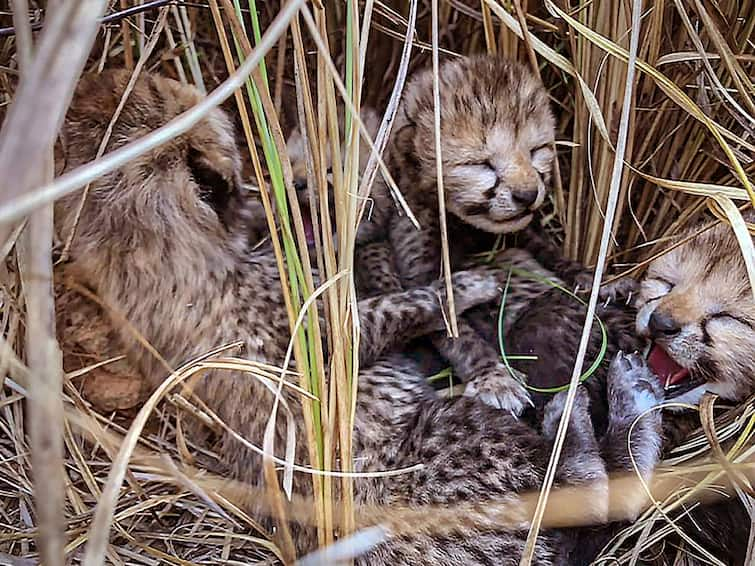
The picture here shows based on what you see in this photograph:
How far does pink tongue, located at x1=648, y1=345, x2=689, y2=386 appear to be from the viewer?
2.06 meters

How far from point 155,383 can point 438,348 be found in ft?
2.46

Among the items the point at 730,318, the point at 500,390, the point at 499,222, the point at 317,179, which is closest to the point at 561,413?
the point at 500,390

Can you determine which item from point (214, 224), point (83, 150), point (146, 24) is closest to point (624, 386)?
point (214, 224)

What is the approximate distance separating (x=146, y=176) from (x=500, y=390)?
98cm

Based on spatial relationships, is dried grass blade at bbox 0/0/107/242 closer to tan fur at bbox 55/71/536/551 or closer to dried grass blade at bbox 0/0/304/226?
dried grass blade at bbox 0/0/304/226

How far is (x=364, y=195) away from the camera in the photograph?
1527mm

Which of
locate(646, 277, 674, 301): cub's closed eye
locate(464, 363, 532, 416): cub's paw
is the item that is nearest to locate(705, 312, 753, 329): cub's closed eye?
locate(646, 277, 674, 301): cub's closed eye

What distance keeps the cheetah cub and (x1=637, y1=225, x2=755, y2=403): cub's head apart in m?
0.38

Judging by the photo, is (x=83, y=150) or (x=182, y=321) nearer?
(x=83, y=150)

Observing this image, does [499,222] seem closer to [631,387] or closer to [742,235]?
[631,387]

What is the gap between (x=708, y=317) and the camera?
6.08 feet

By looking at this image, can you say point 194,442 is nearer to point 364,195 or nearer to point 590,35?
point 364,195

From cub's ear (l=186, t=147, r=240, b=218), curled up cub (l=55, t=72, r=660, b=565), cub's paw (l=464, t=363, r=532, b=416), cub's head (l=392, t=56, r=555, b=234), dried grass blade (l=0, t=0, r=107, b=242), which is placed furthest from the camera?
Result: cub's head (l=392, t=56, r=555, b=234)

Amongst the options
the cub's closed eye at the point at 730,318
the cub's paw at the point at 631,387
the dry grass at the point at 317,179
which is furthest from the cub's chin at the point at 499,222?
the cub's closed eye at the point at 730,318
